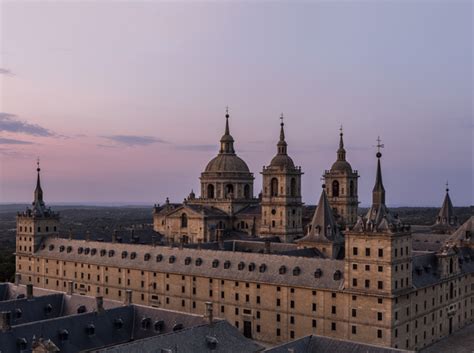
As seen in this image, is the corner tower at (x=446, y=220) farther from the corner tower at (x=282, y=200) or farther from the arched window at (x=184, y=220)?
the arched window at (x=184, y=220)

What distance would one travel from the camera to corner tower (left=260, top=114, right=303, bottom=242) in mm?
116938

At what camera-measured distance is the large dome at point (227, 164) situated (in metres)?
131

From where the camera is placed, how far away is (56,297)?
66000 mm

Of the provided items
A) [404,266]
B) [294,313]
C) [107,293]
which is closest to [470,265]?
[404,266]

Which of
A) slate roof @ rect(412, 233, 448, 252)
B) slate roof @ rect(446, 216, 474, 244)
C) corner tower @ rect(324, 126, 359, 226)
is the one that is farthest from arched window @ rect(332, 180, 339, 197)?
slate roof @ rect(446, 216, 474, 244)

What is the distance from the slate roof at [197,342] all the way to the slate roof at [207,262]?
21.6 metres

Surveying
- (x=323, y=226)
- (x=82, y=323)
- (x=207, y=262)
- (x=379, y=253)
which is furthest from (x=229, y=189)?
(x=82, y=323)

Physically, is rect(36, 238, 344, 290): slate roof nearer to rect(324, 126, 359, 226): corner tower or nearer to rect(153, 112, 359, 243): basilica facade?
rect(153, 112, 359, 243): basilica facade

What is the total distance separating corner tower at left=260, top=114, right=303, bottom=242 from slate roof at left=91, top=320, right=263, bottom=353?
2393 inches

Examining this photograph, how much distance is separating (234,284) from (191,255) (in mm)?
9708

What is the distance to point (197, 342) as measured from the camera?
52.2m

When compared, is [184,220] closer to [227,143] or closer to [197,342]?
[227,143]

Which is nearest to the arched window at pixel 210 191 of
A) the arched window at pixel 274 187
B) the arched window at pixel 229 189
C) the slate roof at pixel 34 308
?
the arched window at pixel 229 189

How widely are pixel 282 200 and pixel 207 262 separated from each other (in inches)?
1307
